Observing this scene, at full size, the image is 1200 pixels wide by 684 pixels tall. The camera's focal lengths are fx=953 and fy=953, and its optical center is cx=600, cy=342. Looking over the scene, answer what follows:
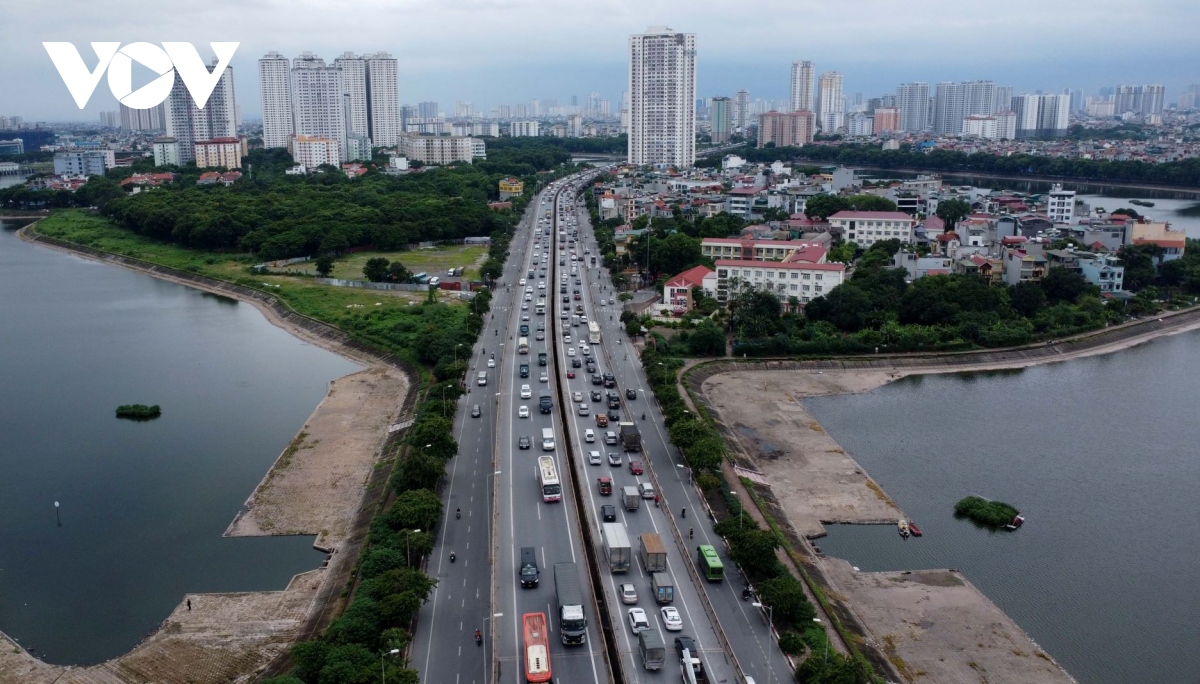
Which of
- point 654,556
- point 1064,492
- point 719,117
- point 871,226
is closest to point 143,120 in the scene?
point 719,117

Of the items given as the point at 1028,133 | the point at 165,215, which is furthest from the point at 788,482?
the point at 1028,133

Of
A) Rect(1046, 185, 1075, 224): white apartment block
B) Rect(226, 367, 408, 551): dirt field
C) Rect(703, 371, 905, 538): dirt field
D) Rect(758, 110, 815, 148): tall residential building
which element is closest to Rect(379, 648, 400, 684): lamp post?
Rect(226, 367, 408, 551): dirt field

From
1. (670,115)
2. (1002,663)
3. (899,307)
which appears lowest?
(1002,663)

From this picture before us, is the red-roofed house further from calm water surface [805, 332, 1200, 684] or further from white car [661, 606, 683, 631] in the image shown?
white car [661, 606, 683, 631]

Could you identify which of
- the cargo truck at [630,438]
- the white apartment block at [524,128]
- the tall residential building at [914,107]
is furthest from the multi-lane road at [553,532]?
the tall residential building at [914,107]

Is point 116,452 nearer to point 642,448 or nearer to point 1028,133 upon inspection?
point 642,448

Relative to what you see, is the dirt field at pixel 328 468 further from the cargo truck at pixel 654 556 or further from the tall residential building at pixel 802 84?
the tall residential building at pixel 802 84

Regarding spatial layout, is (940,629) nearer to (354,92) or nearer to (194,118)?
(194,118)
